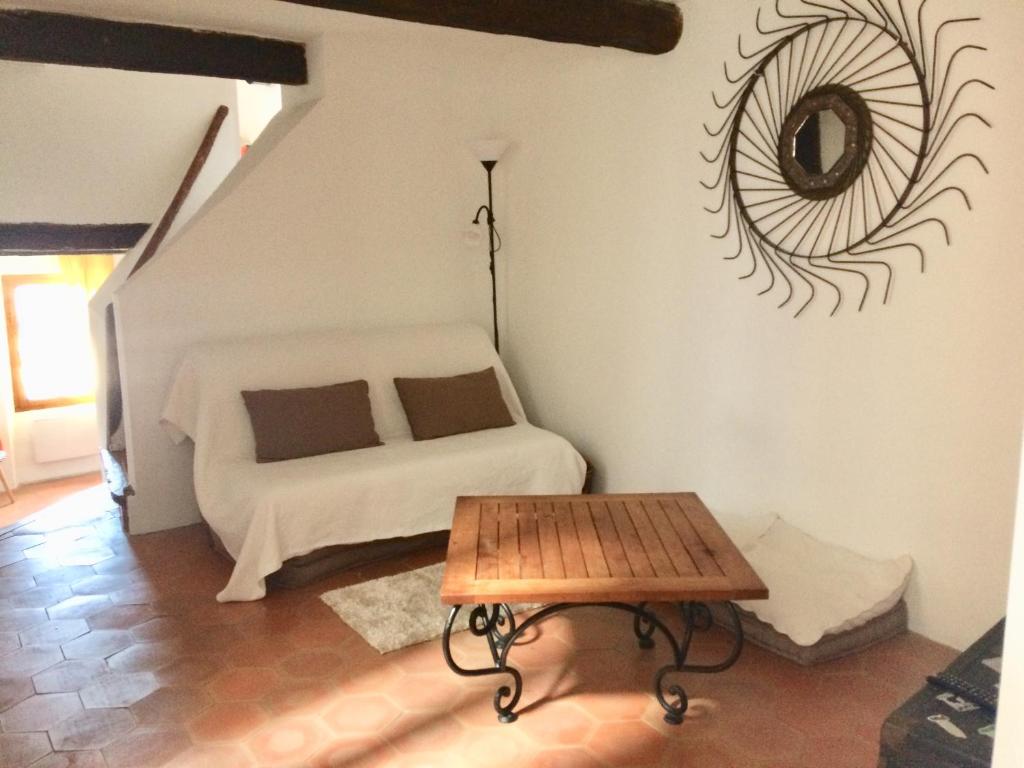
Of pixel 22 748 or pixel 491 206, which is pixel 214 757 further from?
pixel 491 206

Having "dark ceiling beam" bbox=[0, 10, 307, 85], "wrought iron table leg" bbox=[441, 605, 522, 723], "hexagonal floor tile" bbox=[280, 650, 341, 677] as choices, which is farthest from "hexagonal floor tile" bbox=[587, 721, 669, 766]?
"dark ceiling beam" bbox=[0, 10, 307, 85]

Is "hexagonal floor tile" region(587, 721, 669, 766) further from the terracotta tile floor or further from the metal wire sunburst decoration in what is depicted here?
the metal wire sunburst decoration

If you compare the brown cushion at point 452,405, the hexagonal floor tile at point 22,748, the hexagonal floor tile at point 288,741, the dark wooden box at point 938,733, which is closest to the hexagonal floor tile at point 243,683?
the hexagonal floor tile at point 288,741

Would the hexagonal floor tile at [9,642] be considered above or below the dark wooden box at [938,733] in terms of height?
below

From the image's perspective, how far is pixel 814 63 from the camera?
2961 millimetres

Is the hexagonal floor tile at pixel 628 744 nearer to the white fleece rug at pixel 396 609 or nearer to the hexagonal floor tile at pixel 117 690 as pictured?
the white fleece rug at pixel 396 609

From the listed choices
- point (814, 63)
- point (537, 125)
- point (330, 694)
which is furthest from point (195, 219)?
point (814, 63)

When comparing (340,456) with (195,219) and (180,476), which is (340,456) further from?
(195,219)

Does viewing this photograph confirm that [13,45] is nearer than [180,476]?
Yes

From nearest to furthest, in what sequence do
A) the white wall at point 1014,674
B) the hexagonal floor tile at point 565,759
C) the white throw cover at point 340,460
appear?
1. the white wall at point 1014,674
2. the hexagonal floor tile at point 565,759
3. the white throw cover at point 340,460

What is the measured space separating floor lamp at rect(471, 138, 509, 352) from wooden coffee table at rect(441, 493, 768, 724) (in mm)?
1975

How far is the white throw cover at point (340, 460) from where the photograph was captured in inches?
131

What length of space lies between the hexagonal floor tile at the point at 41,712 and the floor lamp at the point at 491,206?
286 centimetres

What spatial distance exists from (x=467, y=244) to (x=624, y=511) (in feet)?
7.44
